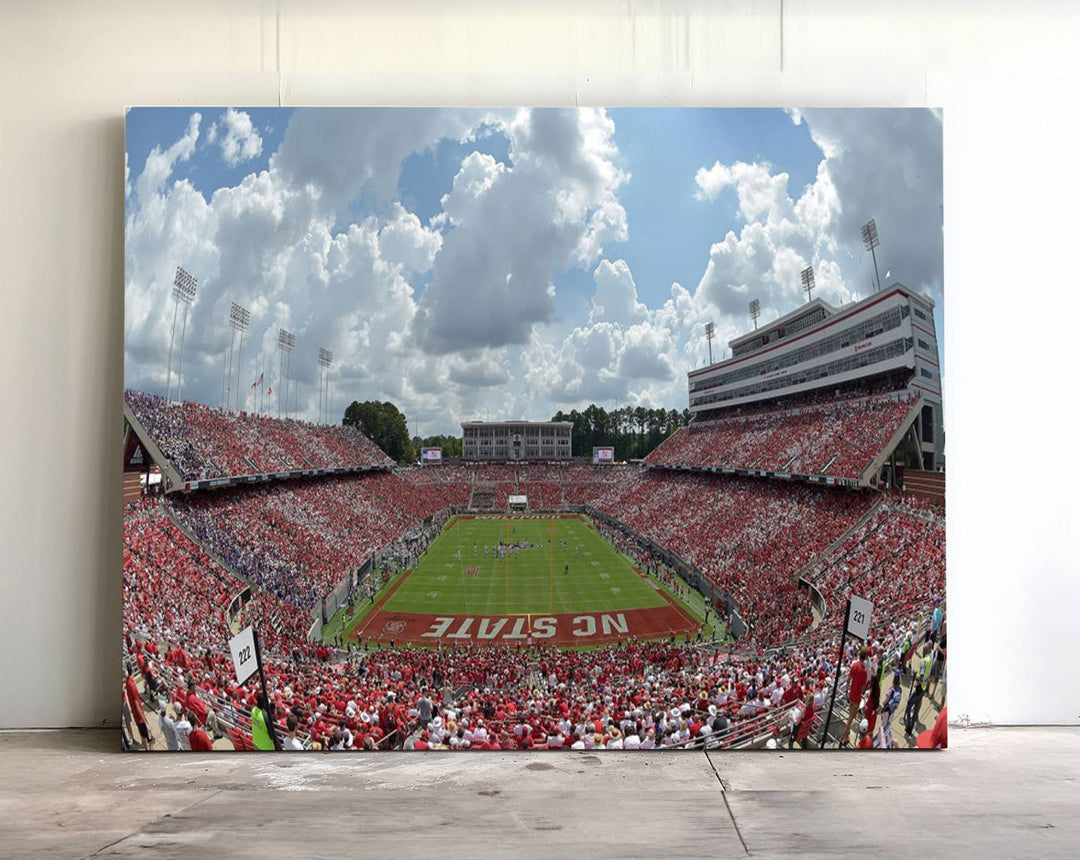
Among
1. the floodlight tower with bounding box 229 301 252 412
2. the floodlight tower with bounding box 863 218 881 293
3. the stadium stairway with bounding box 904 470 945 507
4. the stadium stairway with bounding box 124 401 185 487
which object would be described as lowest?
the stadium stairway with bounding box 904 470 945 507

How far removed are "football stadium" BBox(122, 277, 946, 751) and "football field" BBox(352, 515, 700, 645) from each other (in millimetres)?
30

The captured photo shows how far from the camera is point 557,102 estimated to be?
9.05m

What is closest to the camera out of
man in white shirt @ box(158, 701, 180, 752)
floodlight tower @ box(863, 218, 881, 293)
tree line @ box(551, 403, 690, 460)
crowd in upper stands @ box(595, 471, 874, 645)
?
man in white shirt @ box(158, 701, 180, 752)

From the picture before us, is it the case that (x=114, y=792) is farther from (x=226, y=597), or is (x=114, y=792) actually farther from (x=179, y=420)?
(x=179, y=420)

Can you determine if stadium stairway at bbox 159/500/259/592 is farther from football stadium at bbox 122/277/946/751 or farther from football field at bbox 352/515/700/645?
football field at bbox 352/515/700/645

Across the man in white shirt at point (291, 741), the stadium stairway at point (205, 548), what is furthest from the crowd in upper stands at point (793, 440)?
the man in white shirt at point (291, 741)

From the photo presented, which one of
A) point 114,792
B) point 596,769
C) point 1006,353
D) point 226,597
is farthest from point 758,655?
point 114,792

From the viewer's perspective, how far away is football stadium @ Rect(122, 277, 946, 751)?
842cm

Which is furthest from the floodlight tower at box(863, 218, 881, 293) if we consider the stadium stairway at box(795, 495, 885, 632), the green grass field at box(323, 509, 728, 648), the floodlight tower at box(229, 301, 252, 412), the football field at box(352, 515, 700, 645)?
the floodlight tower at box(229, 301, 252, 412)

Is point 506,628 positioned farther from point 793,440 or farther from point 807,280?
point 807,280

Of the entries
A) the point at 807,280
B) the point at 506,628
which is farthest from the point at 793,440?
the point at 506,628

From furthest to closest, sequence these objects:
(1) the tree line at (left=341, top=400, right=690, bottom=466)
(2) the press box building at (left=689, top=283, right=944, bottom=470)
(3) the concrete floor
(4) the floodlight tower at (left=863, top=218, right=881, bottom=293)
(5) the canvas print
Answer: (1) the tree line at (left=341, top=400, right=690, bottom=466) < (2) the press box building at (left=689, top=283, right=944, bottom=470) < (4) the floodlight tower at (left=863, top=218, right=881, bottom=293) < (5) the canvas print < (3) the concrete floor

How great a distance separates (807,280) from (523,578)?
4.75 meters

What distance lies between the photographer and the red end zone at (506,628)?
342 inches
